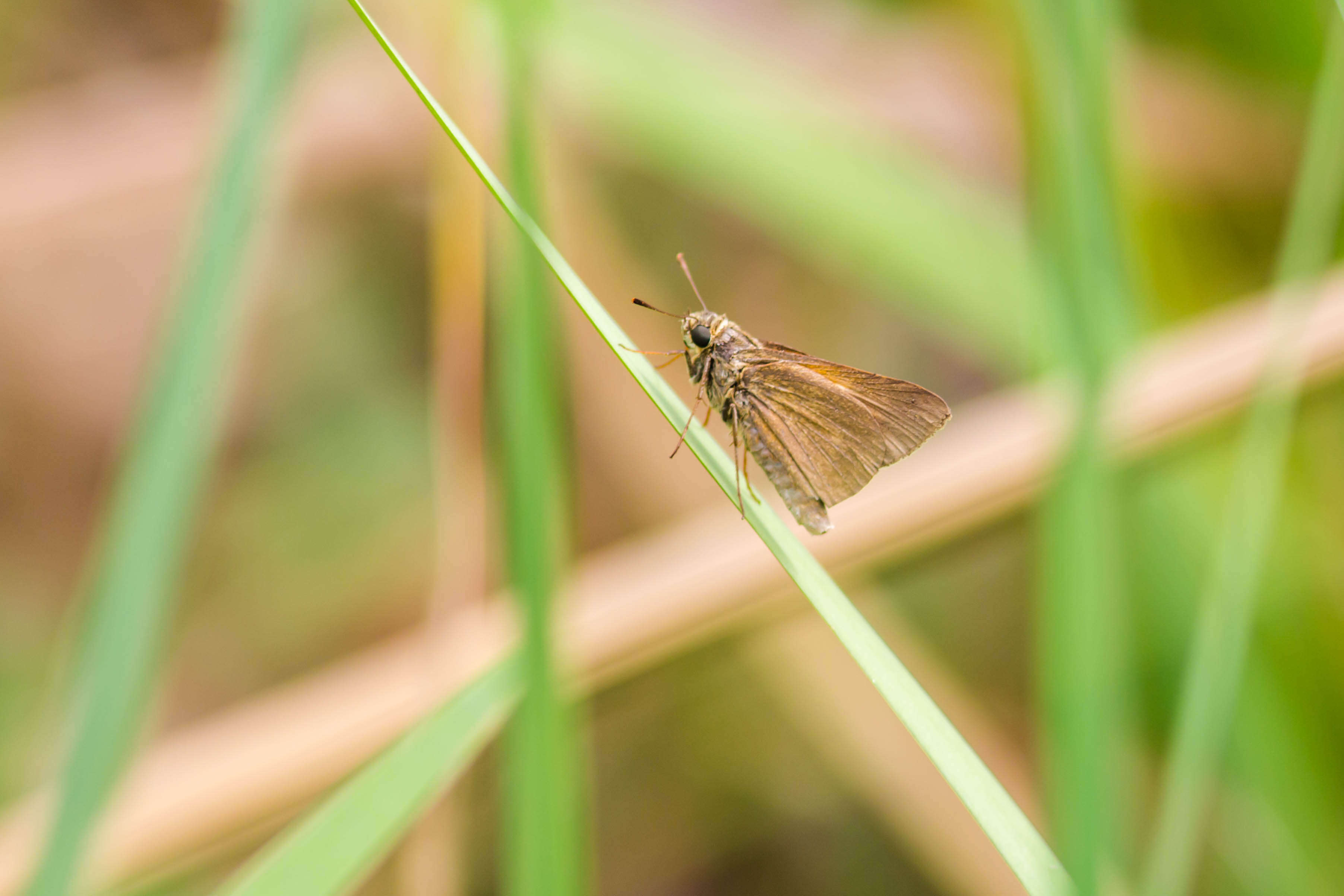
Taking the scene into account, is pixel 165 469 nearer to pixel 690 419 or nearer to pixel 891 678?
pixel 690 419

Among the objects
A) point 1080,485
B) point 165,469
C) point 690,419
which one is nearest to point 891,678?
point 1080,485

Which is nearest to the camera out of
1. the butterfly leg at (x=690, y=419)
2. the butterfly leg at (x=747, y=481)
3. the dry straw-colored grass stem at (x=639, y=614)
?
the butterfly leg at (x=690, y=419)

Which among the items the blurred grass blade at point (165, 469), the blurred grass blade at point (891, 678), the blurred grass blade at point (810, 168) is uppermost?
the blurred grass blade at point (810, 168)

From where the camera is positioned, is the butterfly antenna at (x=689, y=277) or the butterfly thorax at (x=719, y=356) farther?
the butterfly thorax at (x=719, y=356)

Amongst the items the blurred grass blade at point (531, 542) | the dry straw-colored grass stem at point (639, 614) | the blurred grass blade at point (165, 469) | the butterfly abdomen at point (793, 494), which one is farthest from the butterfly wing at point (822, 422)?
the blurred grass blade at point (165, 469)

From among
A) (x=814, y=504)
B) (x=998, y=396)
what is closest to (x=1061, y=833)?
(x=814, y=504)

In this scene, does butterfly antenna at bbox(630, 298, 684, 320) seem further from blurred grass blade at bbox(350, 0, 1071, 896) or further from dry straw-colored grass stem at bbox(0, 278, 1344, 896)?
dry straw-colored grass stem at bbox(0, 278, 1344, 896)

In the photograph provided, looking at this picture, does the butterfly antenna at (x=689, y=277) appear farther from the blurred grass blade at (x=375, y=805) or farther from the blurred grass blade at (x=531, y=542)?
the blurred grass blade at (x=375, y=805)
